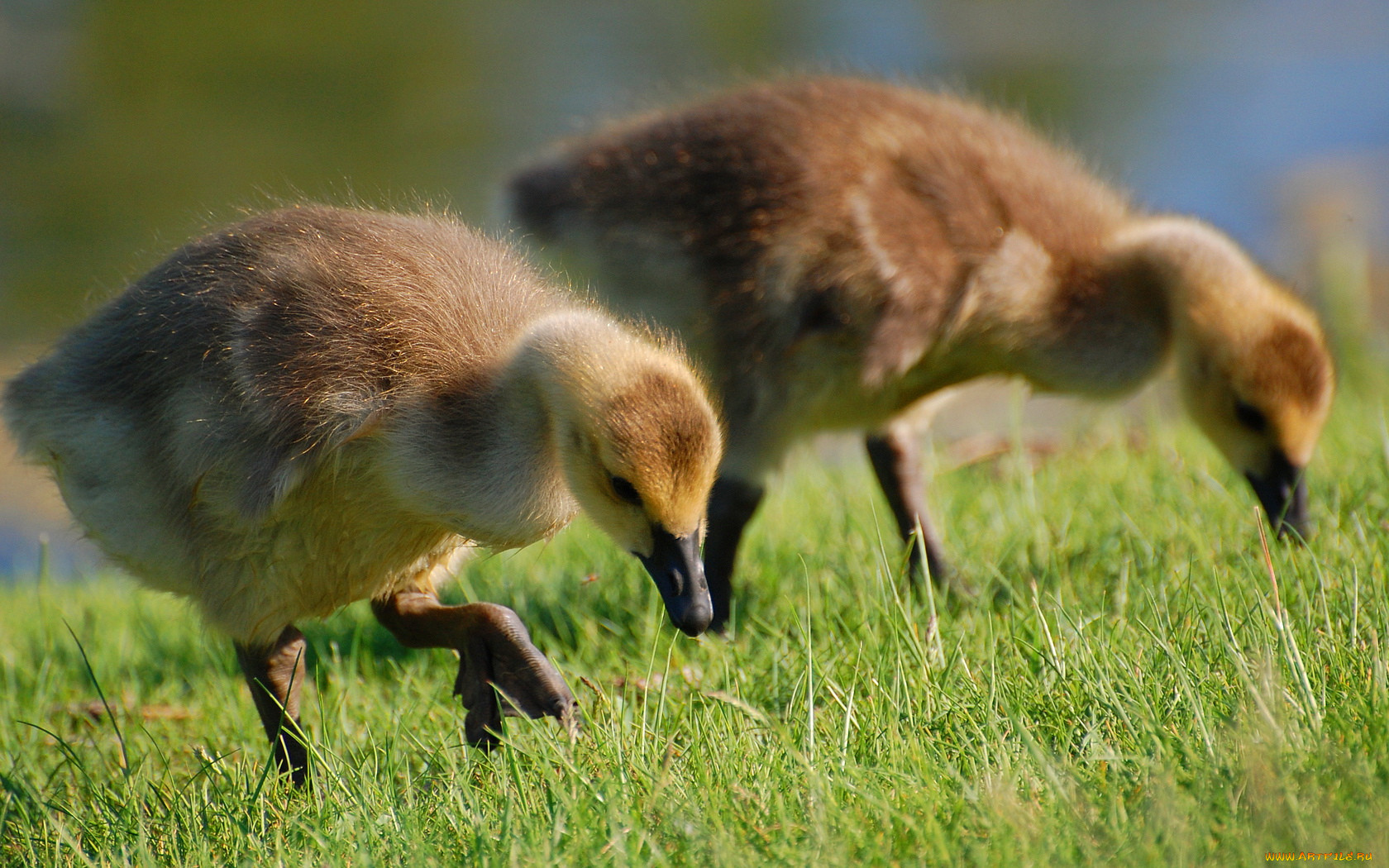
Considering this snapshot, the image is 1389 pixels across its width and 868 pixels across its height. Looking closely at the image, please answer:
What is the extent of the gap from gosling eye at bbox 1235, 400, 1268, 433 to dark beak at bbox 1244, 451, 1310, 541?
0.10 meters

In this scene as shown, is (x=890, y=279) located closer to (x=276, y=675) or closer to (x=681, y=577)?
(x=681, y=577)

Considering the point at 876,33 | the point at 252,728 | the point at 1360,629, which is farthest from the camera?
the point at 876,33

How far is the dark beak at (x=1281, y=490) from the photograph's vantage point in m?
3.49

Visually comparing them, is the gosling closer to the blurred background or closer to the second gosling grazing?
the second gosling grazing

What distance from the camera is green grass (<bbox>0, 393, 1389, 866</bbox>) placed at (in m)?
1.92

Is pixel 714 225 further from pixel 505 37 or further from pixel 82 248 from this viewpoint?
pixel 505 37

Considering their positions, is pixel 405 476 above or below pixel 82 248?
above

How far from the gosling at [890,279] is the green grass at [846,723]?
0.93ft

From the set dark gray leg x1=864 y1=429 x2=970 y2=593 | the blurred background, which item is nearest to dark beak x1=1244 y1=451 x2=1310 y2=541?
dark gray leg x1=864 y1=429 x2=970 y2=593

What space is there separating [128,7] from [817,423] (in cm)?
2028

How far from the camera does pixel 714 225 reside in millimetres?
3672

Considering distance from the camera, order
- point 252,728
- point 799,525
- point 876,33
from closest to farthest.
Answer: point 252,728 < point 799,525 < point 876,33

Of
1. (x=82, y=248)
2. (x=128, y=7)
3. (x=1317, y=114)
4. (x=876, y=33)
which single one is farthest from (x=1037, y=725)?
(x=128, y=7)

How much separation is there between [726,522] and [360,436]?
1467 millimetres
